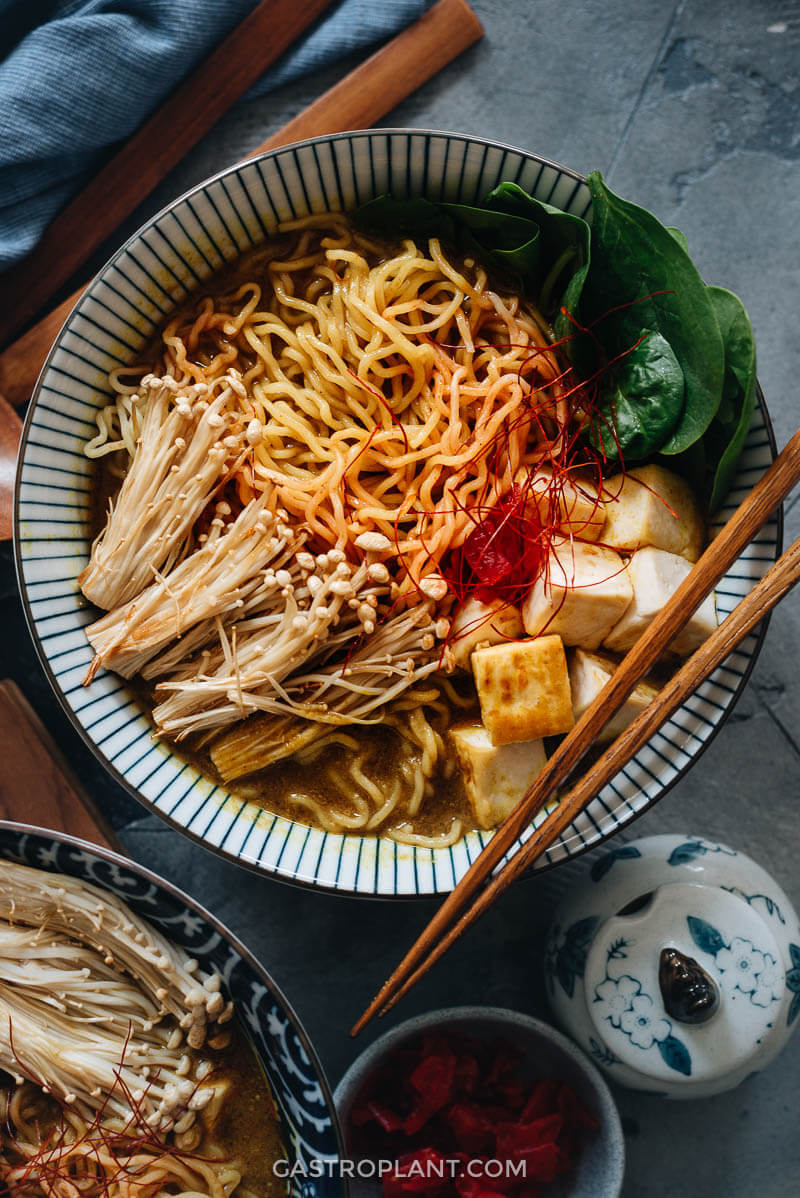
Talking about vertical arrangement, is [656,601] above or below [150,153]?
below

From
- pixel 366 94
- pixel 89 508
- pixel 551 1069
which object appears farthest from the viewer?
pixel 366 94

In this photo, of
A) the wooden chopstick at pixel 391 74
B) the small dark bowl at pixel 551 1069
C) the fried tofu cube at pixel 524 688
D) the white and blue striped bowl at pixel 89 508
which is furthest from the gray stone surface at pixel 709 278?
the fried tofu cube at pixel 524 688

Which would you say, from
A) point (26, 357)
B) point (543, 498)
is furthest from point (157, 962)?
point (26, 357)

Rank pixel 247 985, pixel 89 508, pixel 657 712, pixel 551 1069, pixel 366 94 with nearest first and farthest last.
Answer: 1. pixel 657 712
2. pixel 247 985
3. pixel 89 508
4. pixel 551 1069
5. pixel 366 94

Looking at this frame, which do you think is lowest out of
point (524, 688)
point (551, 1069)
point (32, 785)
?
point (32, 785)

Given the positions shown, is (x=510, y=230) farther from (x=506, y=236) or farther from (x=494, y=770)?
(x=494, y=770)

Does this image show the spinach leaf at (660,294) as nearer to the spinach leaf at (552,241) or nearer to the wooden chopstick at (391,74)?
the spinach leaf at (552,241)

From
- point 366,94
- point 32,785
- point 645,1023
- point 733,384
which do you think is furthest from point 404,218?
point 645,1023
